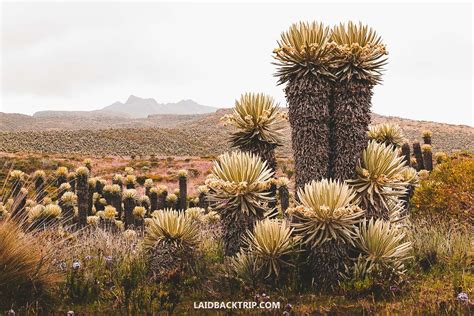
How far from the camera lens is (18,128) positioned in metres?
A: 138

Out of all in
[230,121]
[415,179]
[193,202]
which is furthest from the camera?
[193,202]

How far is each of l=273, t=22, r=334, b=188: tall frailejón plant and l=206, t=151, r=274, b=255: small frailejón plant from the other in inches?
23.4

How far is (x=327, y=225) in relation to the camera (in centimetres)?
532

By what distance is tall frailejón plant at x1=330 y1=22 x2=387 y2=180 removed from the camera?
5.90 meters

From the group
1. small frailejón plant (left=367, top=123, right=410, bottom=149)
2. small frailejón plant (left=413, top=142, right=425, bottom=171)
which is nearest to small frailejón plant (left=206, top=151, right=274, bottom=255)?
small frailejón plant (left=367, top=123, right=410, bottom=149)

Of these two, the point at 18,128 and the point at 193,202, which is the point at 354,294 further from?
the point at 18,128

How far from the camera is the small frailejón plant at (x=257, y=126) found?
6.36 m

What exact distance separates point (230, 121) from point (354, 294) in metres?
2.92

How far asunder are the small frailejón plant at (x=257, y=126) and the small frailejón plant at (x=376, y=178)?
4.13 feet

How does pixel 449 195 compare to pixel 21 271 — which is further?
pixel 449 195

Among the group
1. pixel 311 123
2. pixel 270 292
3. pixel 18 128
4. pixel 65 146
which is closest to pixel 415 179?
pixel 311 123

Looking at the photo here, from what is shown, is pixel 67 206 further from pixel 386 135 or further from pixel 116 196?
pixel 386 135

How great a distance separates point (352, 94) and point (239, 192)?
204cm

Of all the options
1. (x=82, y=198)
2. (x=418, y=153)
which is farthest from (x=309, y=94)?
(x=418, y=153)
